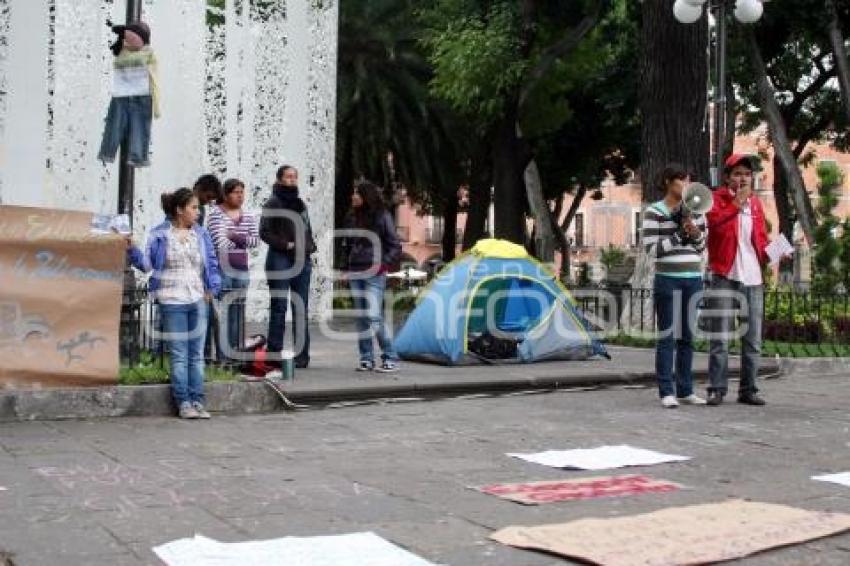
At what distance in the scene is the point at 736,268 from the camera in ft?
31.2

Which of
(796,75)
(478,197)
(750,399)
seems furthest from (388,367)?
(796,75)

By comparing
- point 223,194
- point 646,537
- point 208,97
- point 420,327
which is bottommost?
point 646,537

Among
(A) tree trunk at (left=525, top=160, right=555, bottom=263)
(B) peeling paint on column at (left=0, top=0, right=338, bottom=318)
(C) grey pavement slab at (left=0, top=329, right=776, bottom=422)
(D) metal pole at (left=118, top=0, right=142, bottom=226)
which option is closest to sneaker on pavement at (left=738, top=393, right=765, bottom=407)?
(C) grey pavement slab at (left=0, top=329, right=776, bottom=422)

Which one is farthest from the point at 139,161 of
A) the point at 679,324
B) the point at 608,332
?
the point at 608,332

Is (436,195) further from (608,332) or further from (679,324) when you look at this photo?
(679,324)

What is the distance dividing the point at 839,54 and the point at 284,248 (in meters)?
16.7

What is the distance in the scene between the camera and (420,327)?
12688 millimetres

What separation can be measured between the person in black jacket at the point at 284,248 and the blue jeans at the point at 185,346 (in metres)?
1.53

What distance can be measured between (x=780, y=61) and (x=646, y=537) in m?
30.0

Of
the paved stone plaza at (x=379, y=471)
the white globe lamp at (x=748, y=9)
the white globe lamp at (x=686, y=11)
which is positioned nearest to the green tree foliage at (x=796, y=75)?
the white globe lamp at (x=748, y=9)

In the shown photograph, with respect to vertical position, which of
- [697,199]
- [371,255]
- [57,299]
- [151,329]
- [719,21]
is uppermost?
[719,21]

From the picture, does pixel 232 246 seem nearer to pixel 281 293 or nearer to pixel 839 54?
pixel 281 293

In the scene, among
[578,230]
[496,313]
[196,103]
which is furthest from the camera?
[578,230]

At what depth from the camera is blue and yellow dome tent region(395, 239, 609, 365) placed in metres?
12.4
